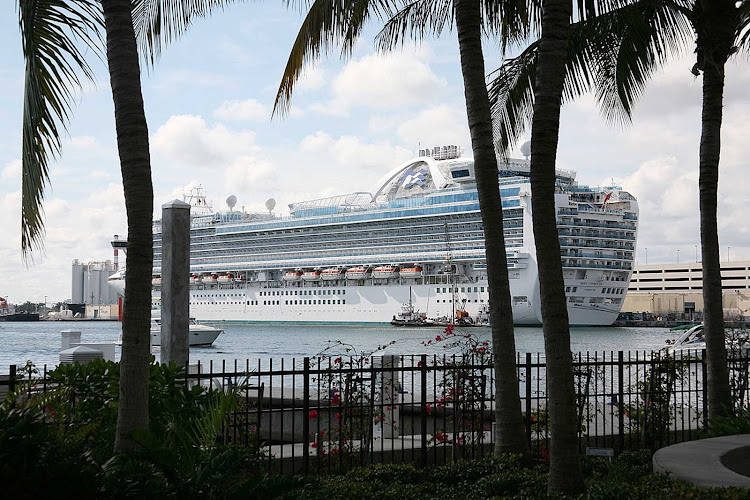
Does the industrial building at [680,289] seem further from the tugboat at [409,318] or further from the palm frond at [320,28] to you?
the palm frond at [320,28]

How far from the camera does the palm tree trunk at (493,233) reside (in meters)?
6.25

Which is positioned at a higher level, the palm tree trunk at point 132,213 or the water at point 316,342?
the palm tree trunk at point 132,213

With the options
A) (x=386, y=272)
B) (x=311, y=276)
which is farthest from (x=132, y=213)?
(x=311, y=276)

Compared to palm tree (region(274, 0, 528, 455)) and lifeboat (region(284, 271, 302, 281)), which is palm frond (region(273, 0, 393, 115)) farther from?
lifeboat (region(284, 271, 302, 281))

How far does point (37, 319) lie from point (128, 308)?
121794mm

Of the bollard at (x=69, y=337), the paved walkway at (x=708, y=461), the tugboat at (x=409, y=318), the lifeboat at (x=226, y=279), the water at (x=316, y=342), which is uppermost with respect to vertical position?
the lifeboat at (x=226, y=279)

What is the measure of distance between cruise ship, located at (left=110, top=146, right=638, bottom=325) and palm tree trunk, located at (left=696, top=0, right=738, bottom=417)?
45.2m

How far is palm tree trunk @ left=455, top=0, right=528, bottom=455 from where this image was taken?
246 inches

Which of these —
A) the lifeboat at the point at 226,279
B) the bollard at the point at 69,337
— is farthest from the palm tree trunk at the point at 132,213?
the lifeboat at the point at 226,279

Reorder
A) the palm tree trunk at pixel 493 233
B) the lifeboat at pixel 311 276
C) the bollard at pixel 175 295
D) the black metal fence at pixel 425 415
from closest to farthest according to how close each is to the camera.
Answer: the palm tree trunk at pixel 493 233
the black metal fence at pixel 425 415
the bollard at pixel 175 295
the lifeboat at pixel 311 276

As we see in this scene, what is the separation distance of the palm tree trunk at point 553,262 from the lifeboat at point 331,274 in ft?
196

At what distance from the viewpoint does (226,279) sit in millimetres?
70938

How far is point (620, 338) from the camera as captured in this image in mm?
52062

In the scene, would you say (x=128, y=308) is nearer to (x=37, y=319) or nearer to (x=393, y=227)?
(x=393, y=227)
